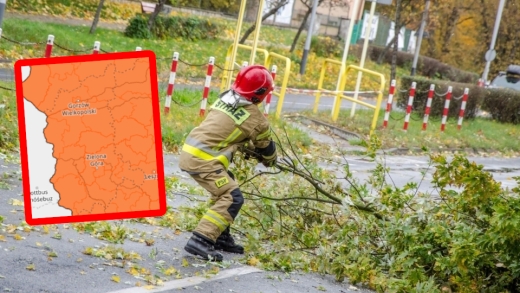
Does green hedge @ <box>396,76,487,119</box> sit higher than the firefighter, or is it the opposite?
the firefighter

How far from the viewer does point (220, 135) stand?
6.71 m

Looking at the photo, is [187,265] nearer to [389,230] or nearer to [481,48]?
[389,230]

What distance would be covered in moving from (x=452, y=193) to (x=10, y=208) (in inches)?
138

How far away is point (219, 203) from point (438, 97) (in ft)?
63.5

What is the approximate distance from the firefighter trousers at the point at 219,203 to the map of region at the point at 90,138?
1023 mm

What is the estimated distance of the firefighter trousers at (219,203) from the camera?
6.73 metres

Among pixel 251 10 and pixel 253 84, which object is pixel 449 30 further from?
pixel 253 84

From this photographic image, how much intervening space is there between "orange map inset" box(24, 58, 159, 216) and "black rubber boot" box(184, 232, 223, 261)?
108 centimetres

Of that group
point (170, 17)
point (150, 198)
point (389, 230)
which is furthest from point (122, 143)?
point (170, 17)

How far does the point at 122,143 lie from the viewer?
5574 millimetres

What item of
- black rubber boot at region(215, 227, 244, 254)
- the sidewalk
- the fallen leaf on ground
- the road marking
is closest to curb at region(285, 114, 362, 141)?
the sidewalk

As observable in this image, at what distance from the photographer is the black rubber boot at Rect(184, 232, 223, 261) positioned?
676cm

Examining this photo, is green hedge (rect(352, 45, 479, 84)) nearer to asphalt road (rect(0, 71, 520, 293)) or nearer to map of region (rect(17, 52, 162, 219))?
asphalt road (rect(0, 71, 520, 293))

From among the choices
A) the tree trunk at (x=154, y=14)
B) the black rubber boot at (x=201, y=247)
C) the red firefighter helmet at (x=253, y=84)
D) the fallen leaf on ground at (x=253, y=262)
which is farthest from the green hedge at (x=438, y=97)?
the black rubber boot at (x=201, y=247)
